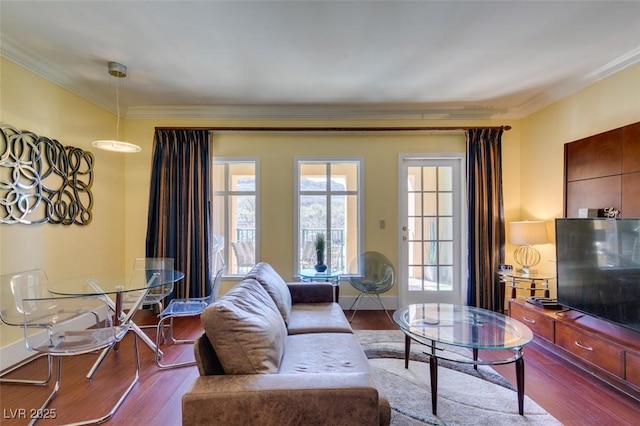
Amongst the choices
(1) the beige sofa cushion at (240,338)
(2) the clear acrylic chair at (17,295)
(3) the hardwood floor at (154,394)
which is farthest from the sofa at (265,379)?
(2) the clear acrylic chair at (17,295)

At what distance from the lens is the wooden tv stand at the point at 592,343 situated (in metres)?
2.09

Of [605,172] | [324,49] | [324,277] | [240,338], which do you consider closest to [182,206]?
[324,277]

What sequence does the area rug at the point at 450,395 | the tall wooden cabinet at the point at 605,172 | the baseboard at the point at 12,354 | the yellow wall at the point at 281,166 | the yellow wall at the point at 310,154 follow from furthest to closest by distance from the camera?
the yellow wall at the point at 310,154 < the yellow wall at the point at 281,166 < the tall wooden cabinet at the point at 605,172 < the baseboard at the point at 12,354 < the area rug at the point at 450,395

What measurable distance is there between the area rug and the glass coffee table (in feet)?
0.27

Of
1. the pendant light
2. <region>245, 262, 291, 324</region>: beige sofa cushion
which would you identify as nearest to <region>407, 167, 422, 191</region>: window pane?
<region>245, 262, 291, 324</region>: beige sofa cushion

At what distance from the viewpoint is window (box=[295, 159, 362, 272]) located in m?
Result: 4.19

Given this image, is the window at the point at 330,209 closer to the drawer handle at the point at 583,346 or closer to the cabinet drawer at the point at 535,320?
the cabinet drawer at the point at 535,320

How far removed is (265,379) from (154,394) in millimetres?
1460

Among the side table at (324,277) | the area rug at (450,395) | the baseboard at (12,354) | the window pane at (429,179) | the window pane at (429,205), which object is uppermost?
the window pane at (429,179)

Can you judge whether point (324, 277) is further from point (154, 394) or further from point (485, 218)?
point (485, 218)

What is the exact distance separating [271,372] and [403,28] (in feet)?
8.20

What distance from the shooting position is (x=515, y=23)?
2.25 metres

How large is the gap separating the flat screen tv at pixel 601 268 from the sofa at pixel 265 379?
208 cm

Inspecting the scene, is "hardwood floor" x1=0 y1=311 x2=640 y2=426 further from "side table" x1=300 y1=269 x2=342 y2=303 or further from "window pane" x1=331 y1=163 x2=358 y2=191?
"window pane" x1=331 y1=163 x2=358 y2=191
